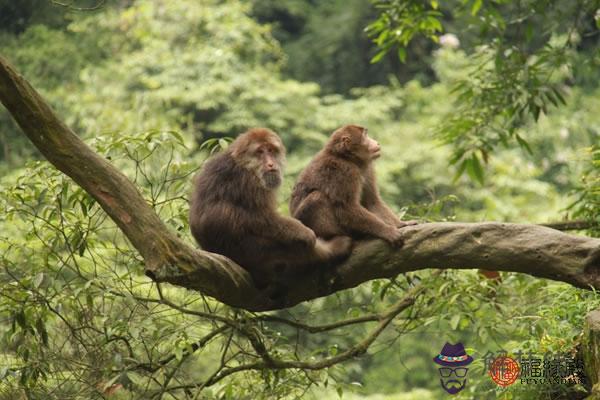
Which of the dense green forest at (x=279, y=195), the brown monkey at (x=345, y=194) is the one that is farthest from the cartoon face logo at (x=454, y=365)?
the brown monkey at (x=345, y=194)

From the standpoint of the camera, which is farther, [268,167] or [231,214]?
[268,167]

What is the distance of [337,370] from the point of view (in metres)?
5.02

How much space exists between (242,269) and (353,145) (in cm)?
106

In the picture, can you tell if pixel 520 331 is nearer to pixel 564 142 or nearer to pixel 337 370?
pixel 337 370

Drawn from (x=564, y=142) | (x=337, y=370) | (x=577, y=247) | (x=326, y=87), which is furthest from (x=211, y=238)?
(x=326, y=87)

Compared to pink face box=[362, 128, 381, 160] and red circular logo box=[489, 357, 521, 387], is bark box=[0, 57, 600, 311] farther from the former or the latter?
pink face box=[362, 128, 381, 160]

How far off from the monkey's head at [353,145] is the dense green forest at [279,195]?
78 centimetres

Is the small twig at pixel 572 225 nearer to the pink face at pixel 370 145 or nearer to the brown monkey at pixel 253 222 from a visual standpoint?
the pink face at pixel 370 145

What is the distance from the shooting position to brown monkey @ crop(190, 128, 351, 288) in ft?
13.4

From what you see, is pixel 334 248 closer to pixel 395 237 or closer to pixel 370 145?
pixel 395 237

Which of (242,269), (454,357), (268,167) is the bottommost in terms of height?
(454,357)

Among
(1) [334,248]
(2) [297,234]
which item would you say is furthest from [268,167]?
(1) [334,248]

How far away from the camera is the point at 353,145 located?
4719 mm

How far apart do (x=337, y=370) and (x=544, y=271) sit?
4.97ft
